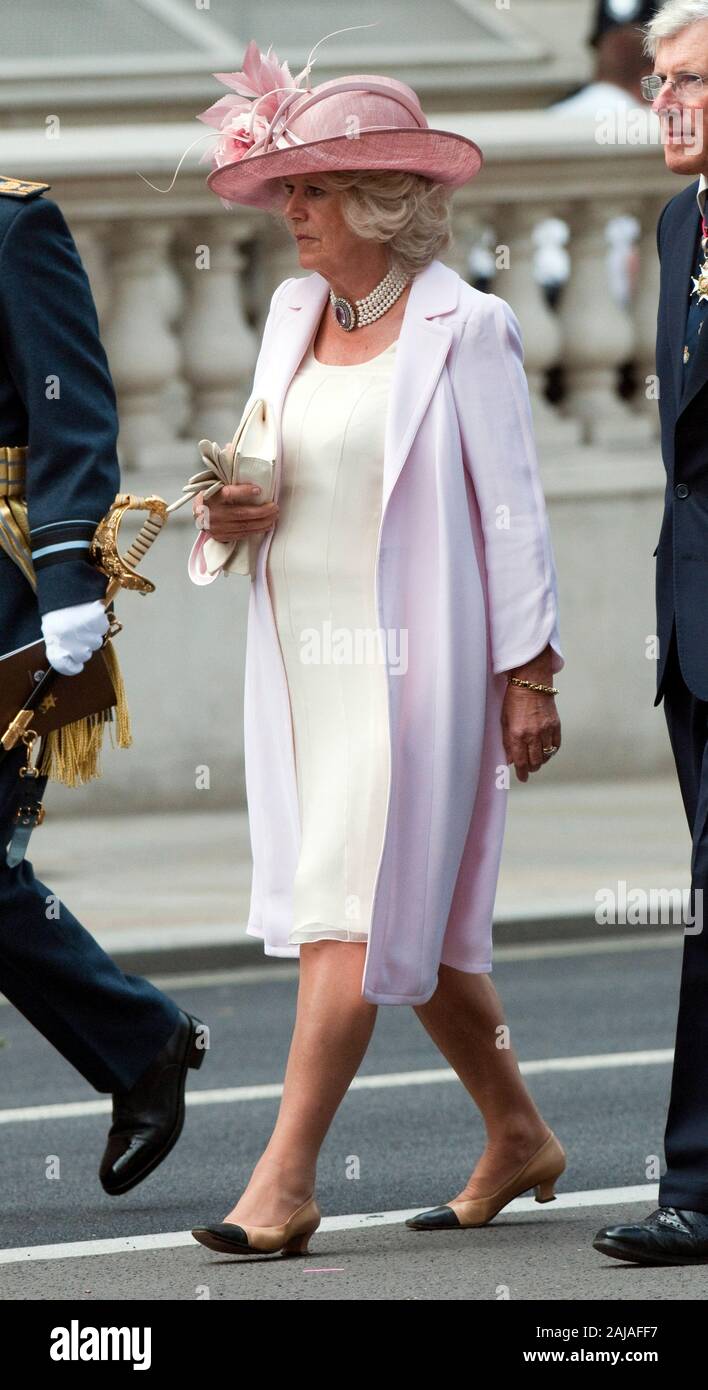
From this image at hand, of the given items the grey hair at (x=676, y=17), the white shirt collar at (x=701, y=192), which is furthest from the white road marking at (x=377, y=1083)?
the grey hair at (x=676, y=17)

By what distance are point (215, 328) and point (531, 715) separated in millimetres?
7592

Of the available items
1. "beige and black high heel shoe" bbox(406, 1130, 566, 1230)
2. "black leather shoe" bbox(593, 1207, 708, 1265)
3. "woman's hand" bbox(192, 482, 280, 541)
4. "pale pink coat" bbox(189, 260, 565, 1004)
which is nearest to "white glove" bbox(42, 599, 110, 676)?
"woman's hand" bbox(192, 482, 280, 541)

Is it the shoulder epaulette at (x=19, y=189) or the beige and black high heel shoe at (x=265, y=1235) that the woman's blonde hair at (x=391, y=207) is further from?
the beige and black high heel shoe at (x=265, y=1235)

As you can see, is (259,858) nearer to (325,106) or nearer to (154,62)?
Result: (325,106)

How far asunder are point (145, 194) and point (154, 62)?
2849 mm

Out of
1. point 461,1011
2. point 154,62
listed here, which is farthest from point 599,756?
point 461,1011

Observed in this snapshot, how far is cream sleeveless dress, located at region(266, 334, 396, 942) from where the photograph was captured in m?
5.06

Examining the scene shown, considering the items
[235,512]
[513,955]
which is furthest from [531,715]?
[513,955]

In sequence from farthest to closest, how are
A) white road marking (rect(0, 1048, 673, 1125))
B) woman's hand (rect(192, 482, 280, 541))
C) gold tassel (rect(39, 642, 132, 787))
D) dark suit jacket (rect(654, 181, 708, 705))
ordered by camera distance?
white road marking (rect(0, 1048, 673, 1125)), gold tassel (rect(39, 642, 132, 787)), woman's hand (rect(192, 482, 280, 541)), dark suit jacket (rect(654, 181, 708, 705))

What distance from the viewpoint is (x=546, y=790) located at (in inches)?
509

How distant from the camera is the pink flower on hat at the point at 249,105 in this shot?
205 inches

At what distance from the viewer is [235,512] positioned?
5.09 metres

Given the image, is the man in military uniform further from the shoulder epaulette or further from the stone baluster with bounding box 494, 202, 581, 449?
the stone baluster with bounding box 494, 202, 581, 449
